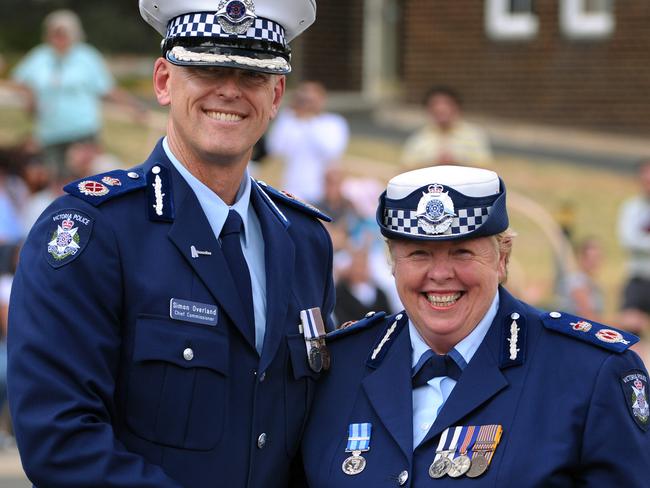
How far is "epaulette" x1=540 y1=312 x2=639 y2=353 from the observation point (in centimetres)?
371

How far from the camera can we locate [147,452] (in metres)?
3.60

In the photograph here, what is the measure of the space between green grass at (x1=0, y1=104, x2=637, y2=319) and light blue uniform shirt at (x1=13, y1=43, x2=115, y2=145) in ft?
7.34

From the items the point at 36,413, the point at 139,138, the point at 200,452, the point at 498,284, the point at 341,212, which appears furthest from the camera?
the point at 139,138

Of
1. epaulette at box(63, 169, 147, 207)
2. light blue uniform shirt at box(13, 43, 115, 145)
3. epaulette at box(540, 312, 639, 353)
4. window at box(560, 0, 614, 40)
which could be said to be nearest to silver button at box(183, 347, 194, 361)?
epaulette at box(63, 169, 147, 207)

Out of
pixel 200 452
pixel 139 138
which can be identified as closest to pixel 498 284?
pixel 200 452

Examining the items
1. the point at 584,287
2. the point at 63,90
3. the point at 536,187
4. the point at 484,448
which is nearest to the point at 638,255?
the point at 584,287

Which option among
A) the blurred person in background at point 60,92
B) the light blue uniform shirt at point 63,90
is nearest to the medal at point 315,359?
the blurred person in background at point 60,92

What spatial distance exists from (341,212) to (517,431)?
6.52m

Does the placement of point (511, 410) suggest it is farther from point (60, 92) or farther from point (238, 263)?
point (60, 92)

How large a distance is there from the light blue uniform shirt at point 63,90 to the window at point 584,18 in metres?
8.06

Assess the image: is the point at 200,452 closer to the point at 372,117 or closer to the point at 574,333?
the point at 574,333

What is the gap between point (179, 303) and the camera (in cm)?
364

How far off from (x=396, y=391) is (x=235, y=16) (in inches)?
45.8

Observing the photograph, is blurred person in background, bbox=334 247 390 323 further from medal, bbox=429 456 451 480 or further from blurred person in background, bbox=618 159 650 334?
medal, bbox=429 456 451 480
